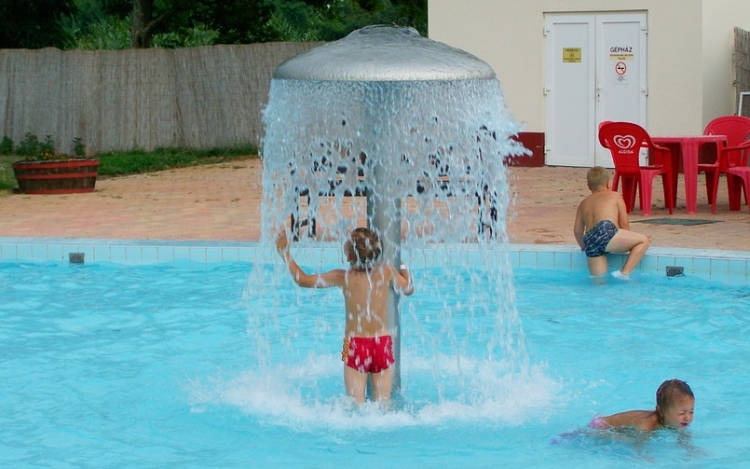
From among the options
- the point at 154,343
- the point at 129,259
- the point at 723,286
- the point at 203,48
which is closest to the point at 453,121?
the point at 154,343

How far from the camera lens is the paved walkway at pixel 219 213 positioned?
1059 cm

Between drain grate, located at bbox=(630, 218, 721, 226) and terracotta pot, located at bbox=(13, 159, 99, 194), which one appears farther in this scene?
terracotta pot, located at bbox=(13, 159, 99, 194)

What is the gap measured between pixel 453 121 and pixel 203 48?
15.9m

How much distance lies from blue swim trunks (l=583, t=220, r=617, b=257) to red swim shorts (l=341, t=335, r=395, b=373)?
3768 millimetres

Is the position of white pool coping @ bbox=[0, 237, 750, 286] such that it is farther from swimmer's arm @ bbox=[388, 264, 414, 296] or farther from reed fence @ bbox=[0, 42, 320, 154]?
reed fence @ bbox=[0, 42, 320, 154]

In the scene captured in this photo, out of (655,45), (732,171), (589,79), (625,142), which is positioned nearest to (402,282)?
(625,142)

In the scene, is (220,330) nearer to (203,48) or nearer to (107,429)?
(107,429)

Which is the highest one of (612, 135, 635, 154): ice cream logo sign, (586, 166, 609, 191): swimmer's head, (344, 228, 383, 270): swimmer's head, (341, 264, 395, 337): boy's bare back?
(612, 135, 635, 154): ice cream logo sign

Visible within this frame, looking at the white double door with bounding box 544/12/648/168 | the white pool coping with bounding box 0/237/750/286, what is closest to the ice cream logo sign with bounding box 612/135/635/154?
the white pool coping with bounding box 0/237/750/286

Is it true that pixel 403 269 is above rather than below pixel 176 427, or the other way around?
above

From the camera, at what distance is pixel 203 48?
68.2 feet

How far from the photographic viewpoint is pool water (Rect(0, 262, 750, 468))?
222 inches

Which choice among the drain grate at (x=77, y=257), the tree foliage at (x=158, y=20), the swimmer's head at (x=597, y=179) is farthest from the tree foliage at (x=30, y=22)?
the swimmer's head at (x=597, y=179)

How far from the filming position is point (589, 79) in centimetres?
1652
